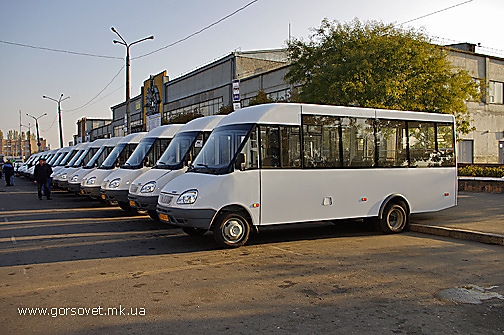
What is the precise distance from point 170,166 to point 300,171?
3960 millimetres

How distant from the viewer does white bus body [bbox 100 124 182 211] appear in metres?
14.1

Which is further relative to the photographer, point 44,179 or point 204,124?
point 44,179

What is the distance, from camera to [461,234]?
10531 mm

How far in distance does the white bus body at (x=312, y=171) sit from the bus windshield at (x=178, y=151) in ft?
8.05

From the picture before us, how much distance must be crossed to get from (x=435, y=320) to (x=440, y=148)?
7.58m

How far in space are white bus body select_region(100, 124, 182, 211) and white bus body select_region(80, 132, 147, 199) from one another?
1405 millimetres

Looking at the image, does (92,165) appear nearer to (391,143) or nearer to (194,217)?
(194,217)

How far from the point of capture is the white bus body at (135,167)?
14.1 m

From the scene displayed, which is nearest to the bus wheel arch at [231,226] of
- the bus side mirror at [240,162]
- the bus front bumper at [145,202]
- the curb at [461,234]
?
the bus side mirror at [240,162]

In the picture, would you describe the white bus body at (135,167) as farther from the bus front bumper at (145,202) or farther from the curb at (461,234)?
the curb at (461,234)

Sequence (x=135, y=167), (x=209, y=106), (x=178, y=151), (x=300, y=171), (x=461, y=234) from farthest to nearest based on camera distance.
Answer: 1. (x=209, y=106)
2. (x=135, y=167)
3. (x=178, y=151)
4. (x=461, y=234)
5. (x=300, y=171)

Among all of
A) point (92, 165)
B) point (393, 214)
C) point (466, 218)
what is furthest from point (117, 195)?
point (466, 218)

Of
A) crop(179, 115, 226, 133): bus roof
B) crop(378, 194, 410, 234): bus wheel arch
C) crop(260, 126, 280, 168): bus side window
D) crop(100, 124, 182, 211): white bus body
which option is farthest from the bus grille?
crop(378, 194, 410, 234): bus wheel arch

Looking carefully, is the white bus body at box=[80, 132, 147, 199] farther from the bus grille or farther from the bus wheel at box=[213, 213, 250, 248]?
the bus wheel at box=[213, 213, 250, 248]
